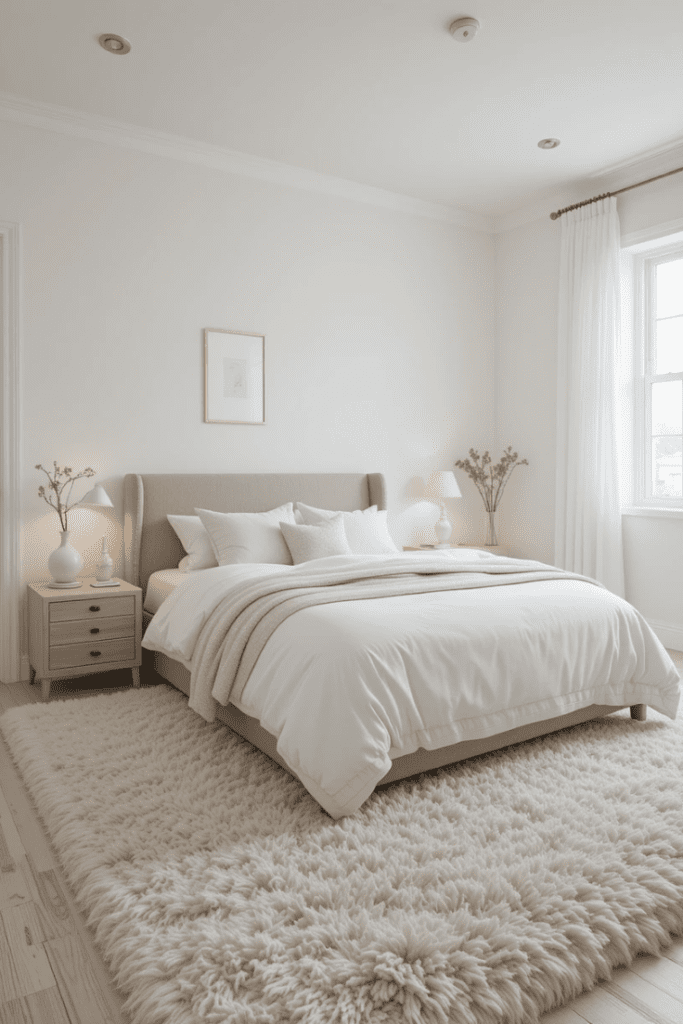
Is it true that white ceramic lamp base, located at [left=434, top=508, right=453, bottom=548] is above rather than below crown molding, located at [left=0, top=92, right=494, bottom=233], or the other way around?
below

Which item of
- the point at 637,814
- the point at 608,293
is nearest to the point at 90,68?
the point at 608,293

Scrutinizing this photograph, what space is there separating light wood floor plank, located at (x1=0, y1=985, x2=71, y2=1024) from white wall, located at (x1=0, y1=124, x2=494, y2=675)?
8.53 feet

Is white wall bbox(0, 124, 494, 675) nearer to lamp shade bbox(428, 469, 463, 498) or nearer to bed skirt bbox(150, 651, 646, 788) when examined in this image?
lamp shade bbox(428, 469, 463, 498)

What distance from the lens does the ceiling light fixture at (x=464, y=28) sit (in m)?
3.05

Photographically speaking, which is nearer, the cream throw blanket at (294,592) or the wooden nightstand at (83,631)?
the cream throw blanket at (294,592)

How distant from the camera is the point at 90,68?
341 centimetres

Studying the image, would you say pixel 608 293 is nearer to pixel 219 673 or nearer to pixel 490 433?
pixel 490 433

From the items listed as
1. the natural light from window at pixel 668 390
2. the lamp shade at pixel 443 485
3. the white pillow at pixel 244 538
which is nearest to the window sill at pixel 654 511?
the natural light from window at pixel 668 390

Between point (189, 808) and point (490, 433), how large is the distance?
414cm

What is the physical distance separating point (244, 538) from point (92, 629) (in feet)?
2.87

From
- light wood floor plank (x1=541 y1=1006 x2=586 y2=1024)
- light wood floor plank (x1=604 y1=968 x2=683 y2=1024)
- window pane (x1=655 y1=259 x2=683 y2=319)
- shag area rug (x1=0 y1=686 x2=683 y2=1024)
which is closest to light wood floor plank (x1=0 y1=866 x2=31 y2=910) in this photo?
shag area rug (x1=0 y1=686 x2=683 y2=1024)

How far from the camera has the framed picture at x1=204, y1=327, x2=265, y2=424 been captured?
432 cm

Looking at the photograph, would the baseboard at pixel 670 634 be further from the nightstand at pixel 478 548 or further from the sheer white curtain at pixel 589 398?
the nightstand at pixel 478 548

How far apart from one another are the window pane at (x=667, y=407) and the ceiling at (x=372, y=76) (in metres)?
1.45
